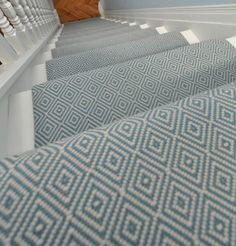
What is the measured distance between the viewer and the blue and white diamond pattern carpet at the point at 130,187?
32 centimetres

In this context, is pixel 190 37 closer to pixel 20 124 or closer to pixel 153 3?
pixel 153 3

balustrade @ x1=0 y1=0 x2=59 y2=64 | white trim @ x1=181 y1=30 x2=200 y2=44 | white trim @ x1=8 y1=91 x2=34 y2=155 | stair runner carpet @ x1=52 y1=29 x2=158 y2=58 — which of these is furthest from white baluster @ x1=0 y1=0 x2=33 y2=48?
white trim @ x1=181 y1=30 x2=200 y2=44

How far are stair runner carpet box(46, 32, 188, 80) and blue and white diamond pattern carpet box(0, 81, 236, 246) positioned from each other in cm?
80

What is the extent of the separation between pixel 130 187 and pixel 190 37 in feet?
4.64

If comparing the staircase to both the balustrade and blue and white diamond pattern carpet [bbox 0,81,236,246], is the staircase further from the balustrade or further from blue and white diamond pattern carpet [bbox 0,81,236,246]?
the balustrade

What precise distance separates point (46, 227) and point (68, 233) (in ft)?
0.10

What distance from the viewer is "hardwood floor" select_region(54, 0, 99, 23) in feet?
17.0

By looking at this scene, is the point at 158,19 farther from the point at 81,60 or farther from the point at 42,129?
the point at 42,129

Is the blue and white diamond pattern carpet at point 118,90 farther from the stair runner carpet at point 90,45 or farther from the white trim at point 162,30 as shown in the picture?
the white trim at point 162,30

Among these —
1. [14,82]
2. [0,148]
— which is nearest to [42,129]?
[0,148]

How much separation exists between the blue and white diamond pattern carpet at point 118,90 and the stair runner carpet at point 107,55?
0.98 ft

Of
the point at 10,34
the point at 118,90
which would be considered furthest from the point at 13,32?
the point at 118,90

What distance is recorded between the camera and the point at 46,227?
316mm

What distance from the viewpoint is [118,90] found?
85 centimetres
